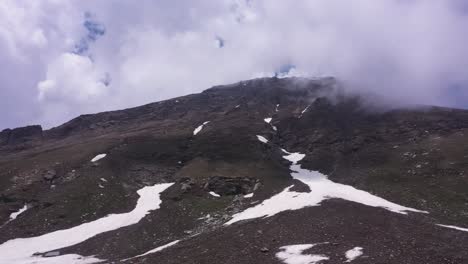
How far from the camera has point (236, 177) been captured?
93688 mm

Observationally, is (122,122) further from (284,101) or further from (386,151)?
(386,151)

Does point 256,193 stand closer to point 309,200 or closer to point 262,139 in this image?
point 309,200

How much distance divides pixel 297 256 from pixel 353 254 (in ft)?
16.6

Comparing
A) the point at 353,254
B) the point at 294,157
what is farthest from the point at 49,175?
the point at 353,254

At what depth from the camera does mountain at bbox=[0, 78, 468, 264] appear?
47.8 meters

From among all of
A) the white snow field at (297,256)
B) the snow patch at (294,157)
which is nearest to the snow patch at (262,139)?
the snow patch at (294,157)

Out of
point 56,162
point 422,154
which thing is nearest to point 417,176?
point 422,154

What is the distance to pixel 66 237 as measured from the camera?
6481 centimetres

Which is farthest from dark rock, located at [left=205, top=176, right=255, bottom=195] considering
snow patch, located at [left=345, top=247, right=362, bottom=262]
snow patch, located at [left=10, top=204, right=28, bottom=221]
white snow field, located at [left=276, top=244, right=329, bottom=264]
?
snow patch, located at [left=345, top=247, right=362, bottom=262]

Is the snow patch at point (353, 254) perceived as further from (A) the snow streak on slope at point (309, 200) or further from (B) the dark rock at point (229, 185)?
(B) the dark rock at point (229, 185)

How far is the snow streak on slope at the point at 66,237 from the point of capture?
5847 centimetres

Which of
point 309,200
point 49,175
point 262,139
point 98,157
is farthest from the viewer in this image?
point 262,139

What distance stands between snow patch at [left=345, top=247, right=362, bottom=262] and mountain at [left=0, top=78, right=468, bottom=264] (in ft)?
0.87

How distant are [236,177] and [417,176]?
34.6 m
